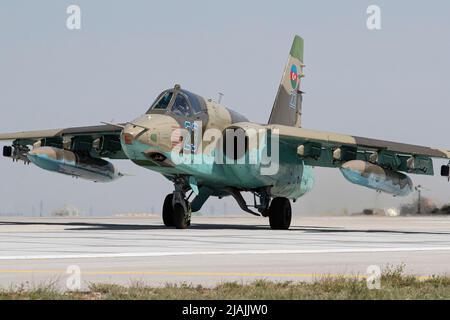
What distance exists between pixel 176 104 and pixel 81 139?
7.21m

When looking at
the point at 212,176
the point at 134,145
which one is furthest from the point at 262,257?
the point at 212,176

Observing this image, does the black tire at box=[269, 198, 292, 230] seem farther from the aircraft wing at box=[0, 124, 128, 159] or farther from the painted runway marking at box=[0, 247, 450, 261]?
the painted runway marking at box=[0, 247, 450, 261]

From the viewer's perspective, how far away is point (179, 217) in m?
31.0

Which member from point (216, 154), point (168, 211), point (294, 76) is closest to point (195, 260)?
point (216, 154)

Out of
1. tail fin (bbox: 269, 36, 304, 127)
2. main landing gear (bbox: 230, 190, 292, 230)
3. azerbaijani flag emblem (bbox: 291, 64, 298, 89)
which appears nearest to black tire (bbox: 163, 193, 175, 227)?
main landing gear (bbox: 230, 190, 292, 230)

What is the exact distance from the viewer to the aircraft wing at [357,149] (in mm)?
31312

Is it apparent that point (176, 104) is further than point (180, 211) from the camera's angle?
No

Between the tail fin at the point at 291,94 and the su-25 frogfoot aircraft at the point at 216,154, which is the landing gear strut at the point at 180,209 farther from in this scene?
the tail fin at the point at 291,94

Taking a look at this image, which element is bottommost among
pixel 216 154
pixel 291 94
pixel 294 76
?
pixel 216 154

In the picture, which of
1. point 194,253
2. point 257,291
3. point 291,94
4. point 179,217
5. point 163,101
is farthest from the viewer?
point 291,94

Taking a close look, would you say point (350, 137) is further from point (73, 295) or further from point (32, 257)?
point (73, 295)

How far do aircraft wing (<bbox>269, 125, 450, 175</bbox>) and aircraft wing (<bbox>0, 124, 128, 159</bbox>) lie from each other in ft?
21.0

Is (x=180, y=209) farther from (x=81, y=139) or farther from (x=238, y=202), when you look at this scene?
(x=81, y=139)

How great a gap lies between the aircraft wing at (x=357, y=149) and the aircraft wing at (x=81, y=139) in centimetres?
639
